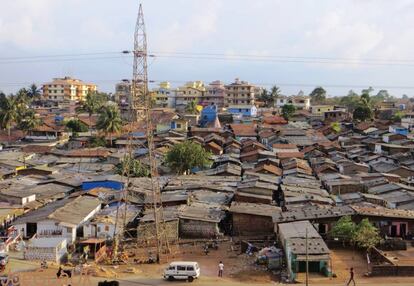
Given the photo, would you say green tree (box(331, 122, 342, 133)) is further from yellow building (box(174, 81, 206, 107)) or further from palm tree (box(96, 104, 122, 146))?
yellow building (box(174, 81, 206, 107))

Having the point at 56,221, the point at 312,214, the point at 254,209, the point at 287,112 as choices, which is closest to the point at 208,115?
the point at 287,112

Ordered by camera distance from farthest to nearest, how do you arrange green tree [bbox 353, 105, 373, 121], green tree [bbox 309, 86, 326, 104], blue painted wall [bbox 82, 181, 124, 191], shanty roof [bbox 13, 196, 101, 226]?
green tree [bbox 309, 86, 326, 104] → green tree [bbox 353, 105, 373, 121] → blue painted wall [bbox 82, 181, 124, 191] → shanty roof [bbox 13, 196, 101, 226]

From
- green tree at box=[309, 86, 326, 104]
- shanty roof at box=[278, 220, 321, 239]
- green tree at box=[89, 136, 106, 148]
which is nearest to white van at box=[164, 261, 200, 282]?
shanty roof at box=[278, 220, 321, 239]

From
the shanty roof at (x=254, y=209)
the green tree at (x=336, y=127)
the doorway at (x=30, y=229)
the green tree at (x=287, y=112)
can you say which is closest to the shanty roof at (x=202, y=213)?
the shanty roof at (x=254, y=209)

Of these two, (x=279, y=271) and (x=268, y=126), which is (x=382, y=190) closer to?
(x=279, y=271)

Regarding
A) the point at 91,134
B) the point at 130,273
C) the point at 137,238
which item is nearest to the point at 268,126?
the point at 91,134

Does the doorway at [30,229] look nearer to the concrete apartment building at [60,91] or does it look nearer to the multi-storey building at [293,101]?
the multi-storey building at [293,101]
